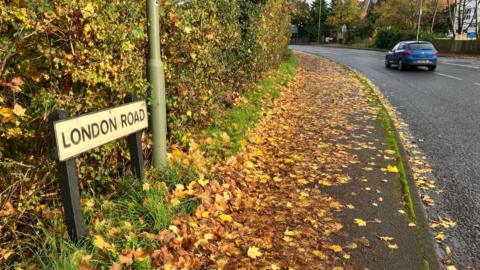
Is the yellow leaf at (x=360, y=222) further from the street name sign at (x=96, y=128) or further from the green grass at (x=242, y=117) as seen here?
the street name sign at (x=96, y=128)

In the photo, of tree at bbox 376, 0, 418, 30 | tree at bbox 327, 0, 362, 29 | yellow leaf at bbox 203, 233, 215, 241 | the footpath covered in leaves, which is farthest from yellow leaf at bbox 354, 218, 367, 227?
tree at bbox 327, 0, 362, 29

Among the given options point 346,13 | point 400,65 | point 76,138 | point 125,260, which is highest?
point 346,13

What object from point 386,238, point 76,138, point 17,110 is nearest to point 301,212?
point 386,238

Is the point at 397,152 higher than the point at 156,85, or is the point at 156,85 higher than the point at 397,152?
the point at 156,85

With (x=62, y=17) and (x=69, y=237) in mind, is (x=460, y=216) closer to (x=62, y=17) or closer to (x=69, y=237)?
(x=69, y=237)

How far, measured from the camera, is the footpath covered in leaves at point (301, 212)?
325 cm

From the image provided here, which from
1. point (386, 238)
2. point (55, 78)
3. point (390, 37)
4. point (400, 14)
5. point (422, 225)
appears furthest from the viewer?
point (400, 14)

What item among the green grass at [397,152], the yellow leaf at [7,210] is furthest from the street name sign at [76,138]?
the green grass at [397,152]

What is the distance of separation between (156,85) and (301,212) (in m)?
1.91

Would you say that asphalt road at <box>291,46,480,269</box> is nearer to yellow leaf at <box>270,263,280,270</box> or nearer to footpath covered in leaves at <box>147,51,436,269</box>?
footpath covered in leaves at <box>147,51,436,269</box>

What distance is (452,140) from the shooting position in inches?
276

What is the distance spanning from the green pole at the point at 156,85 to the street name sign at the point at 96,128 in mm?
265

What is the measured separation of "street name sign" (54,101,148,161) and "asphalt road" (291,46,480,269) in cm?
299

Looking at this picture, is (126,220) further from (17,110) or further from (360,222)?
(360,222)
